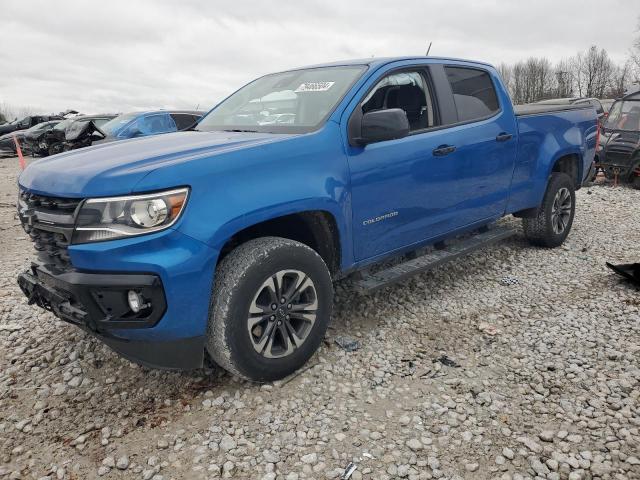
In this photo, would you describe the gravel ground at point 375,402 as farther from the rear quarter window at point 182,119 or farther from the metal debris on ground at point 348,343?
the rear quarter window at point 182,119

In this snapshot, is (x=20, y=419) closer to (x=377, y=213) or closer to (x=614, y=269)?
(x=377, y=213)

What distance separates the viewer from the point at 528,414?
2.65 m

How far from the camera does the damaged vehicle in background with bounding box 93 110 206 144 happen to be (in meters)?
10.2

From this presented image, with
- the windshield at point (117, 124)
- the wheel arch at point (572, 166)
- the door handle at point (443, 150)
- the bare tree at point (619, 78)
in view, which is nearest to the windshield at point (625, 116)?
the wheel arch at point (572, 166)

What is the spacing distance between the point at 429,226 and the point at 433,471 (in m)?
1.94

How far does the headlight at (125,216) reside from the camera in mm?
2373

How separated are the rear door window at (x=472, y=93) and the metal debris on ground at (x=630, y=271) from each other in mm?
1781

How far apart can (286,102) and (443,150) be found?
1.21 metres

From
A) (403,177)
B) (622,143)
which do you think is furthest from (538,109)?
(622,143)

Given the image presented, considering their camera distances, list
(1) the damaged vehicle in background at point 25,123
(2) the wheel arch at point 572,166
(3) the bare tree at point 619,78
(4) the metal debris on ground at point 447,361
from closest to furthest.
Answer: (4) the metal debris on ground at point 447,361 < (2) the wheel arch at point 572,166 < (1) the damaged vehicle in background at point 25,123 < (3) the bare tree at point 619,78

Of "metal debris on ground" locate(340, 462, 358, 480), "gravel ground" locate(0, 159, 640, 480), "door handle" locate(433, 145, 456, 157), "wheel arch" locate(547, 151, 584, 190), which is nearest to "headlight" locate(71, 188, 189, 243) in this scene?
"gravel ground" locate(0, 159, 640, 480)

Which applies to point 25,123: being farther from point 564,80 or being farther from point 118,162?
point 564,80

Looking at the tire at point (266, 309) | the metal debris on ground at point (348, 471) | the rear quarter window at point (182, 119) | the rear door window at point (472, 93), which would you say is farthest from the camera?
the rear quarter window at point (182, 119)

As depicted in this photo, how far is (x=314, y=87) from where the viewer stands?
356cm
